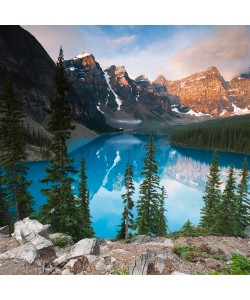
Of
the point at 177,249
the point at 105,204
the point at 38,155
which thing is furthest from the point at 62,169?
the point at 38,155

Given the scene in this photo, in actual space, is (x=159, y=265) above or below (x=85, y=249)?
above

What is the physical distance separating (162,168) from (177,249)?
6845 cm

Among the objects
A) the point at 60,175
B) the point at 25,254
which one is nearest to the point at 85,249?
the point at 25,254

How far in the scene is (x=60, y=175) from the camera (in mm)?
13938

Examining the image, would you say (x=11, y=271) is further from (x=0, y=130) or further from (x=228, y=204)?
(x=228, y=204)

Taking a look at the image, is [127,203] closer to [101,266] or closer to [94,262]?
[94,262]

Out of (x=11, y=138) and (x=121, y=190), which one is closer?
(x=11, y=138)

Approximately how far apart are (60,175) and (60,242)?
182 inches

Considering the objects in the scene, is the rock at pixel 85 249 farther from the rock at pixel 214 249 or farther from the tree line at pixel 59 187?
the tree line at pixel 59 187

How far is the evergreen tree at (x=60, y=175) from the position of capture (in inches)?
530

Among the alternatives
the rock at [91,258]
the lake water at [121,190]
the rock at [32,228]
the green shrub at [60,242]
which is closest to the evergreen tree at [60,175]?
the green shrub at [60,242]

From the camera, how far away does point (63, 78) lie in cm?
1291

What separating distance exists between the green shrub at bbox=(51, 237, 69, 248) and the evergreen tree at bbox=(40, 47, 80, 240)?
269 cm

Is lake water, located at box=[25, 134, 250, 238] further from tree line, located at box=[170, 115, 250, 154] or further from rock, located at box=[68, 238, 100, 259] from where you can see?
tree line, located at box=[170, 115, 250, 154]
